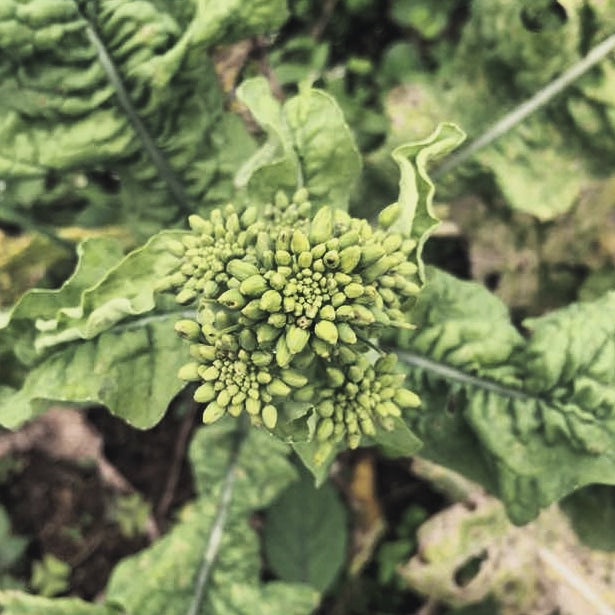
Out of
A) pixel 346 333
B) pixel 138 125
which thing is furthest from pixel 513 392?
pixel 138 125

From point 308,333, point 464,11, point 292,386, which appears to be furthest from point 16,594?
point 464,11

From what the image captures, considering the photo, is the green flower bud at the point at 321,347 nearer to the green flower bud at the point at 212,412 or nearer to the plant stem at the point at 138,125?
the green flower bud at the point at 212,412

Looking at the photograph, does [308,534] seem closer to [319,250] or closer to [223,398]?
[223,398]

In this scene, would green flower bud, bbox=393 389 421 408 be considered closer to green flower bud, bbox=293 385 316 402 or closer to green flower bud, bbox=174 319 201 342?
green flower bud, bbox=293 385 316 402

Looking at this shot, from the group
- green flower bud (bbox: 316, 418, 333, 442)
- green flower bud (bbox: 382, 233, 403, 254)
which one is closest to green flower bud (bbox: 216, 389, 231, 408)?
green flower bud (bbox: 316, 418, 333, 442)

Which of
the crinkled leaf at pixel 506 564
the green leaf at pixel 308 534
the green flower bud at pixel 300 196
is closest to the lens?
the green flower bud at pixel 300 196

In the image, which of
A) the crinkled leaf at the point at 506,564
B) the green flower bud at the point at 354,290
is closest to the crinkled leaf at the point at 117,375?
the green flower bud at the point at 354,290

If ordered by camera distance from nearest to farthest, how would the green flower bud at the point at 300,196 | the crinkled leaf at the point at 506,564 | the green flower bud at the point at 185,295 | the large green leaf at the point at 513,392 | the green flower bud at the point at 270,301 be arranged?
the green flower bud at the point at 270,301 < the green flower bud at the point at 185,295 < the green flower bud at the point at 300,196 < the large green leaf at the point at 513,392 < the crinkled leaf at the point at 506,564
